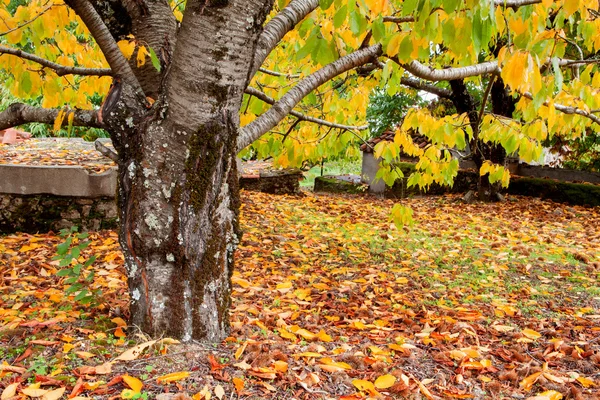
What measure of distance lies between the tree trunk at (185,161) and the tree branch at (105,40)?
10cm

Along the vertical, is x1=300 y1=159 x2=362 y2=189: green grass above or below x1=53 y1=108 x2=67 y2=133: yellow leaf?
below

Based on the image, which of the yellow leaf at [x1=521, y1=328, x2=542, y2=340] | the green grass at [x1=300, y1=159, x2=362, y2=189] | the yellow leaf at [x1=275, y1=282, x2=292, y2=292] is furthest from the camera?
the green grass at [x1=300, y1=159, x2=362, y2=189]

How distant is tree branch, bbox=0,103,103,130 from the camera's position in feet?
7.51

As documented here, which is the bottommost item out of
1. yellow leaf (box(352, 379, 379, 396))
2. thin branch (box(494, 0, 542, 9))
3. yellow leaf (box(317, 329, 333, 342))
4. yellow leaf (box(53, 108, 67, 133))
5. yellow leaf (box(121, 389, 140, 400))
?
yellow leaf (box(317, 329, 333, 342))

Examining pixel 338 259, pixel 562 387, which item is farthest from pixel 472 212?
pixel 562 387

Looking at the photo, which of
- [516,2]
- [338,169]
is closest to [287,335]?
[516,2]

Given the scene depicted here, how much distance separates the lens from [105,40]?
2.06m

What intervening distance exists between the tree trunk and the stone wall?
9.67ft

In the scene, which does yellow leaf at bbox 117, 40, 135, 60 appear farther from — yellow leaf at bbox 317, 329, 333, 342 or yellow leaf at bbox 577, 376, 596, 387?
yellow leaf at bbox 577, 376, 596, 387

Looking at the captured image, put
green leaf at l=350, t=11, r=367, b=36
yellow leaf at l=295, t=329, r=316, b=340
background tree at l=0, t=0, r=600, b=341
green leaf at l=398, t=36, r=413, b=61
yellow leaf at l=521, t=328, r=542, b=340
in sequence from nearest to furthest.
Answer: background tree at l=0, t=0, r=600, b=341 < green leaf at l=350, t=11, r=367, b=36 < green leaf at l=398, t=36, r=413, b=61 < yellow leaf at l=295, t=329, r=316, b=340 < yellow leaf at l=521, t=328, r=542, b=340

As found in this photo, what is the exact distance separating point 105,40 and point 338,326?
221 centimetres

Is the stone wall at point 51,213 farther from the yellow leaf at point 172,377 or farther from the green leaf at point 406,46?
the green leaf at point 406,46

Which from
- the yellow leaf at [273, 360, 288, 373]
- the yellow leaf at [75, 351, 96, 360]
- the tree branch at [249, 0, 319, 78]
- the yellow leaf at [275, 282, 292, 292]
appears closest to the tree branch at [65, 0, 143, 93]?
the tree branch at [249, 0, 319, 78]

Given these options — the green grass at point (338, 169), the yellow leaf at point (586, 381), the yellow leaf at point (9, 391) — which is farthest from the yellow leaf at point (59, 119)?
the green grass at point (338, 169)
